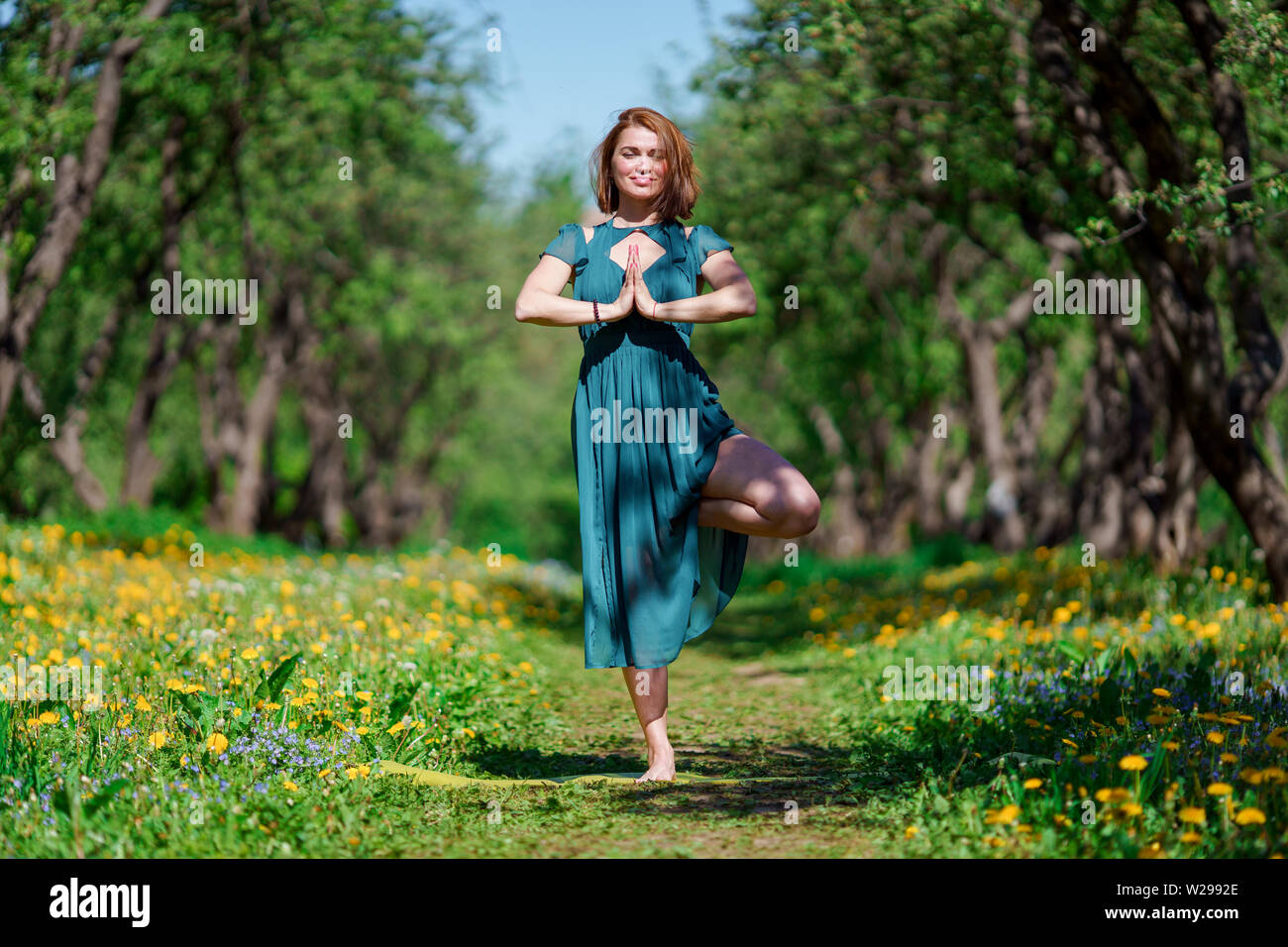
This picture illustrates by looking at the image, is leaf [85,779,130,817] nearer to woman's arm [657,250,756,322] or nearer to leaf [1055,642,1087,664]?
woman's arm [657,250,756,322]

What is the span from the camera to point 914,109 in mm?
12781

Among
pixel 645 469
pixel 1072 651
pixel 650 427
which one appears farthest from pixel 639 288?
pixel 1072 651

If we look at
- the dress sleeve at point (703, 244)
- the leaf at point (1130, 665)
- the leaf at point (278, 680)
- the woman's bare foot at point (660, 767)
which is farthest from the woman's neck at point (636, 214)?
the leaf at point (1130, 665)

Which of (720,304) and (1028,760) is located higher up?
(720,304)

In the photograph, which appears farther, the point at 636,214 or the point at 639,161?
the point at 636,214

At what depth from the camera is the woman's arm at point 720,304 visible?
4.73m

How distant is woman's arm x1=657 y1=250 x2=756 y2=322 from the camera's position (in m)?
4.73

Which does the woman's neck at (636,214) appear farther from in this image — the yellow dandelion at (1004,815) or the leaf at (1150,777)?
the leaf at (1150,777)

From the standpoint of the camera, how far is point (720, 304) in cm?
473

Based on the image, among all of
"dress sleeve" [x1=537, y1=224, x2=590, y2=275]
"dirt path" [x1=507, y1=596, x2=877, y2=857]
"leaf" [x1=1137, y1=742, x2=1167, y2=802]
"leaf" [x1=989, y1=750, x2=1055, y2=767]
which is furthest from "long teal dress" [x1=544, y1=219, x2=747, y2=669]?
"leaf" [x1=1137, y1=742, x2=1167, y2=802]

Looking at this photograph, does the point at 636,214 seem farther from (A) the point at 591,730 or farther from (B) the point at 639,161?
(A) the point at 591,730

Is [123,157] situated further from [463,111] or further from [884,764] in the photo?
[884,764]

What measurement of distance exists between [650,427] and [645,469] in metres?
0.17

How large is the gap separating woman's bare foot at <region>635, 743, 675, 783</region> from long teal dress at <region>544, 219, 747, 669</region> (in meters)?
0.38
